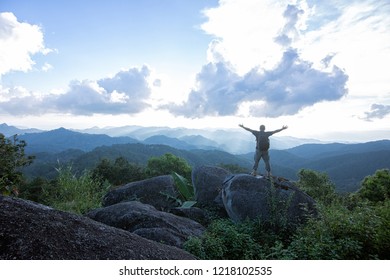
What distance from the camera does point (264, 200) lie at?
38.5 ft

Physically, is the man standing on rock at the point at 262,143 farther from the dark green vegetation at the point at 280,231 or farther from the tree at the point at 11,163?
the tree at the point at 11,163

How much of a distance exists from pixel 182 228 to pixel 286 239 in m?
4.05

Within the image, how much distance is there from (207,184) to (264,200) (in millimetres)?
4599

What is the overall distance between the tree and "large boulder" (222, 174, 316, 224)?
864 cm

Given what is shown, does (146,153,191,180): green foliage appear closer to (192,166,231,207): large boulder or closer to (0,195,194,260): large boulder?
(192,166,231,207): large boulder

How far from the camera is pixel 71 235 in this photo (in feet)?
18.5

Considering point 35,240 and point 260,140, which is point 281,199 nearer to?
point 260,140

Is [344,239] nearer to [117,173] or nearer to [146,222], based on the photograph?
[146,222]

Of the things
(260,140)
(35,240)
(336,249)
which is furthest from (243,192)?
(35,240)

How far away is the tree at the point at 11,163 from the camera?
990 centimetres

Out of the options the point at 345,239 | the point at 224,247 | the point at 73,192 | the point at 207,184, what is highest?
the point at 345,239

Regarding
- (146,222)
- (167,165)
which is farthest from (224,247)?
(167,165)

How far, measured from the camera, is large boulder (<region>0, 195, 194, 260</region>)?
500 cm

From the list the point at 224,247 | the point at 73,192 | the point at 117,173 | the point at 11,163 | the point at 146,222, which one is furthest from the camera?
the point at 117,173
